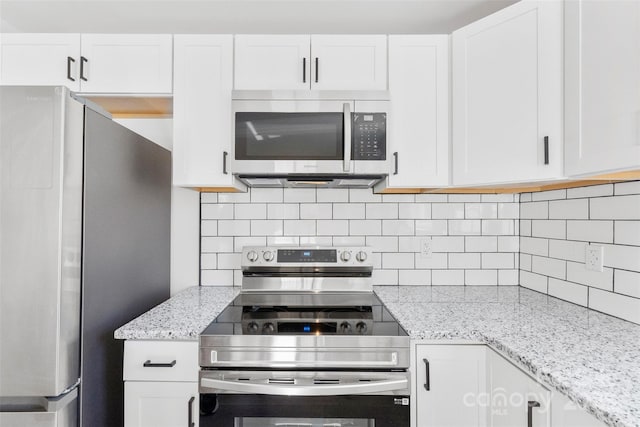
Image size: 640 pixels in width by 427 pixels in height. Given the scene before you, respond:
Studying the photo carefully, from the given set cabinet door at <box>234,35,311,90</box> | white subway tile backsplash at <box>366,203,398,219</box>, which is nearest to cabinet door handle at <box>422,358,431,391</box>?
white subway tile backsplash at <box>366,203,398,219</box>

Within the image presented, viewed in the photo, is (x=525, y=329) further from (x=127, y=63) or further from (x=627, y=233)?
(x=127, y=63)

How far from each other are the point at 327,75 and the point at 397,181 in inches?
24.1

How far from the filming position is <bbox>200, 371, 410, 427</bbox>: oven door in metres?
1.22

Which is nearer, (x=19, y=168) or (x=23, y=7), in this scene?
(x=19, y=168)

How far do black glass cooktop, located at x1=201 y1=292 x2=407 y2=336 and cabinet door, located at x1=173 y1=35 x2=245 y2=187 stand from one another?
61 centimetres

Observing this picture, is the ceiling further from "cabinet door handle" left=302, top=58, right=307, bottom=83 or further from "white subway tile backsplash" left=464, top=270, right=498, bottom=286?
"white subway tile backsplash" left=464, top=270, right=498, bottom=286

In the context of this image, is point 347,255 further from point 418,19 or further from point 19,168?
point 19,168

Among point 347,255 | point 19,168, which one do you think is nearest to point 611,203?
point 347,255

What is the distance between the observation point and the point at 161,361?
49.9 inches

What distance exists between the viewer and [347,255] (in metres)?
1.87

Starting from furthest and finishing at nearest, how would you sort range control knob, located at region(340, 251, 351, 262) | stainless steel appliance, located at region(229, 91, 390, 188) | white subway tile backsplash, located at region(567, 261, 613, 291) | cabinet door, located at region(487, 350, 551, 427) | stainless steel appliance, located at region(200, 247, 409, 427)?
range control knob, located at region(340, 251, 351, 262) → stainless steel appliance, located at region(229, 91, 390, 188) → white subway tile backsplash, located at region(567, 261, 613, 291) → stainless steel appliance, located at region(200, 247, 409, 427) → cabinet door, located at region(487, 350, 551, 427)

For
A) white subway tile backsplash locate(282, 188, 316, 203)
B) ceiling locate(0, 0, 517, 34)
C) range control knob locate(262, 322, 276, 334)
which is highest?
ceiling locate(0, 0, 517, 34)

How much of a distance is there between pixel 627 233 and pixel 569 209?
0.31 metres

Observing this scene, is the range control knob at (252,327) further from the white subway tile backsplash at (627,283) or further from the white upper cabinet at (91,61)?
the white subway tile backsplash at (627,283)
